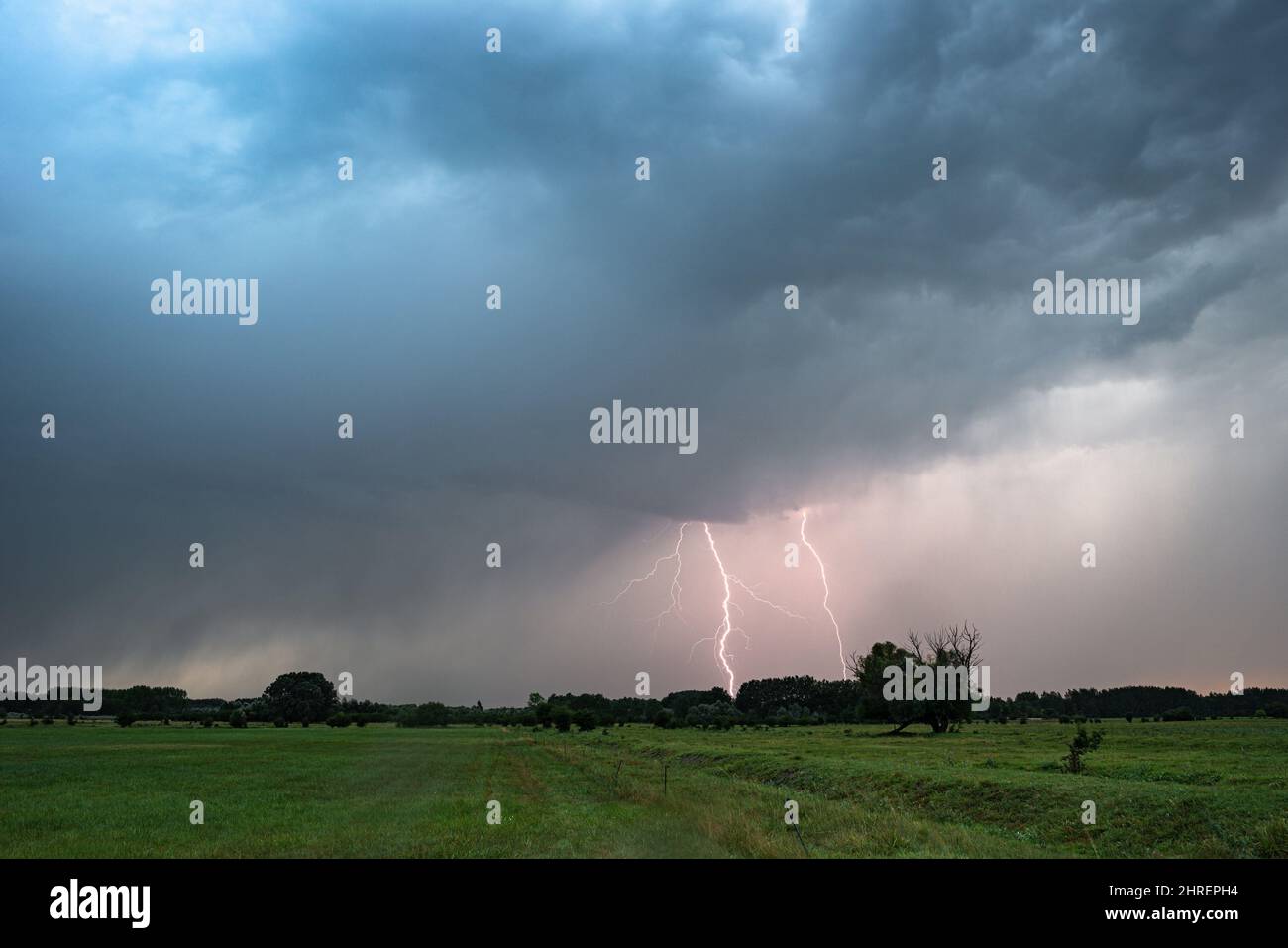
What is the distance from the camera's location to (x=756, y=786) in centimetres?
4478

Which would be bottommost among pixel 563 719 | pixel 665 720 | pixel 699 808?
pixel 665 720

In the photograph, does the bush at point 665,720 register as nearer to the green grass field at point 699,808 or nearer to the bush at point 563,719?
the bush at point 563,719

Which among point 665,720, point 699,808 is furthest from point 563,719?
point 699,808

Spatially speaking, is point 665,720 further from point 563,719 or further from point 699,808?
point 699,808

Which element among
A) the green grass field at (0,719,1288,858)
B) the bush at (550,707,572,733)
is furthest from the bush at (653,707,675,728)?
the green grass field at (0,719,1288,858)

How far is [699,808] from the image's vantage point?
33812mm

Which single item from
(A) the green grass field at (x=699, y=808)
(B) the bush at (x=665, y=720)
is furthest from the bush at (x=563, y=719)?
(A) the green grass field at (x=699, y=808)

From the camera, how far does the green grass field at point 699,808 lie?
80.5 ft

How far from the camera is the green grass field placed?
24547mm

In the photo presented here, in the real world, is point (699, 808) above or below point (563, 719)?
above

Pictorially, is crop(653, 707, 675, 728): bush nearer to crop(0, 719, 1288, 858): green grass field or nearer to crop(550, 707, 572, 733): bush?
crop(550, 707, 572, 733): bush

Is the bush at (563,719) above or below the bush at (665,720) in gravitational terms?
above
